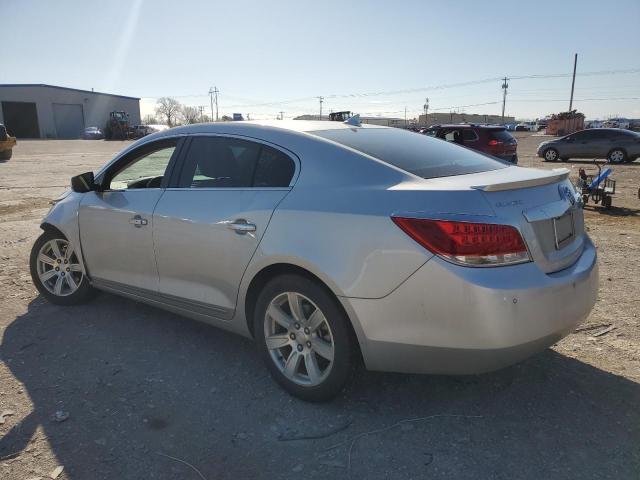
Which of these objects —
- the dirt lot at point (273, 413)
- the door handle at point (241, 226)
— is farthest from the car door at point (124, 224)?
the door handle at point (241, 226)

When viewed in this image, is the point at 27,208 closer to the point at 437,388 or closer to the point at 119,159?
the point at 119,159

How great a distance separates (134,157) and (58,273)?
1.41 metres

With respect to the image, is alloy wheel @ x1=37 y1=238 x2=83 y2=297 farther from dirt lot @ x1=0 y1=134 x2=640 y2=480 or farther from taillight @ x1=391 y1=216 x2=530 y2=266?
taillight @ x1=391 y1=216 x2=530 y2=266

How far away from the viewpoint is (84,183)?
4.15 m

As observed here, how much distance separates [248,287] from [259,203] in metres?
0.52

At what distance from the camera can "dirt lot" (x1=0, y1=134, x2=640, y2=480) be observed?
2.46 m

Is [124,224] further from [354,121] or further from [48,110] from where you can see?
[48,110]

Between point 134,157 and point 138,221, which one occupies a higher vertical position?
point 134,157

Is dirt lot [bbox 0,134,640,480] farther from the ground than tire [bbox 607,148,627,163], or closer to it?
closer to it

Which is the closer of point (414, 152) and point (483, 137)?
point (414, 152)

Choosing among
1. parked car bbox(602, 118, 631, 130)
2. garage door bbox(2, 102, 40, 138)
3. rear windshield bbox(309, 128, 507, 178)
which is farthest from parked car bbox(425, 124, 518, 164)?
garage door bbox(2, 102, 40, 138)

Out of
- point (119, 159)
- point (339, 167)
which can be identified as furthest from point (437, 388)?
point (119, 159)

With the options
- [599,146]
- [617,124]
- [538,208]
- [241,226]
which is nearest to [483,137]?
[599,146]

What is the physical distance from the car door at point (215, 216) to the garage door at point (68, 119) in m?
70.2
